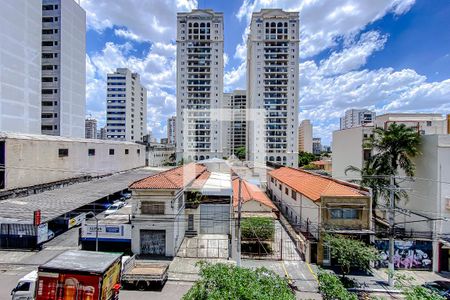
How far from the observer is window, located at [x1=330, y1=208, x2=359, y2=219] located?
50.5 ft

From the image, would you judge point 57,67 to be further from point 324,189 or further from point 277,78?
point 324,189

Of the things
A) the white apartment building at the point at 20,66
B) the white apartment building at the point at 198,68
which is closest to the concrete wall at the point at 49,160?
the white apartment building at the point at 20,66

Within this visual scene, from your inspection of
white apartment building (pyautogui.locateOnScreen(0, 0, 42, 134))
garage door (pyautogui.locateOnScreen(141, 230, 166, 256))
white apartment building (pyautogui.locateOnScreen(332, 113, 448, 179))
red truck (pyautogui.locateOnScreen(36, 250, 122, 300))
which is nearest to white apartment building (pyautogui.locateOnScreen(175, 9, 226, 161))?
white apartment building (pyautogui.locateOnScreen(0, 0, 42, 134))

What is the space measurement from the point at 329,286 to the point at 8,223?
782 inches

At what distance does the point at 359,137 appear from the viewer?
2639 centimetres

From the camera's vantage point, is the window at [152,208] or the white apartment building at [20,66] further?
the white apartment building at [20,66]

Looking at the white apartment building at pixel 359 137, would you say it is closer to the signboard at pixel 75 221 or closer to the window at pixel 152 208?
the window at pixel 152 208

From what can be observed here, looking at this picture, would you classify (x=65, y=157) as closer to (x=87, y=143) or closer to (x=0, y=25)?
(x=87, y=143)

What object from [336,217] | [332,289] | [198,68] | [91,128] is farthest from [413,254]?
[91,128]

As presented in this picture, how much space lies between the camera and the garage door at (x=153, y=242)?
1557 centimetres

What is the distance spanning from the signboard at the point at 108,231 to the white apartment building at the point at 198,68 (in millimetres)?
47997

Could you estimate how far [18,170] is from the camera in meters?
21.1

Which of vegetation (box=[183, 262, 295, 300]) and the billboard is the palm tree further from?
the billboard

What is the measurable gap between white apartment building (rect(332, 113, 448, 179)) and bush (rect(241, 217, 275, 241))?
558 inches
